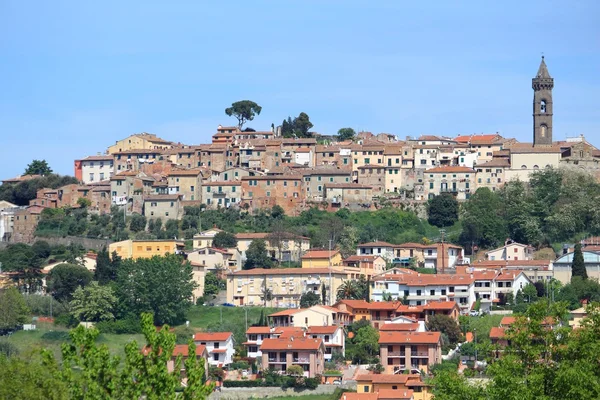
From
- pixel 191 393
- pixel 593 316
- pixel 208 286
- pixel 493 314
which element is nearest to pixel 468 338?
pixel 493 314

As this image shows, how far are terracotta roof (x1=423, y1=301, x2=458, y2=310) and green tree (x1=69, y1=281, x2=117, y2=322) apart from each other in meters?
15.0

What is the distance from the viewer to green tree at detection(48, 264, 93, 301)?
73.4 m

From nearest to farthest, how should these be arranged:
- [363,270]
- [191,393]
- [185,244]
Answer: [191,393], [363,270], [185,244]

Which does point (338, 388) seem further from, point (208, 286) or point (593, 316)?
point (593, 316)

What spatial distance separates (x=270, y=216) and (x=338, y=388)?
26.6 metres

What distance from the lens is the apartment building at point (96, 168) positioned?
95.8 m

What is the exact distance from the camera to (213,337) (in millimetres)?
64250

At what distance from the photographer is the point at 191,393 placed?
28.2 metres

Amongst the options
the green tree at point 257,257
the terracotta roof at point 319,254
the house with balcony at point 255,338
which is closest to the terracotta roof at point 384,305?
the house with balcony at point 255,338

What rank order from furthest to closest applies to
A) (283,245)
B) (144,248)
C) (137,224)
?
(137,224) → (144,248) → (283,245)

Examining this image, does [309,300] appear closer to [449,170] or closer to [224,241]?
[224,241]

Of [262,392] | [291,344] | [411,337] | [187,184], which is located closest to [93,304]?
[291,344]

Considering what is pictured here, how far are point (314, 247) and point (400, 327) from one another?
16.0 m

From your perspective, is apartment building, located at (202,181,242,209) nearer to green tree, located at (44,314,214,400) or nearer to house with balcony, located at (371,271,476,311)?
house with balcony, located at (371,271,476,311)
